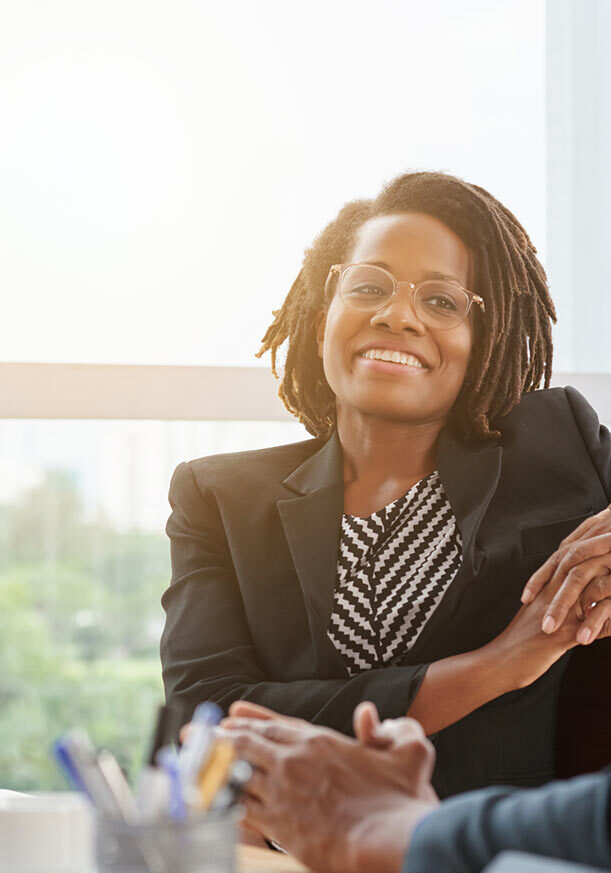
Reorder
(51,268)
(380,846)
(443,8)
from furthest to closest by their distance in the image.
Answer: (443,8), (51,268), (380,846)

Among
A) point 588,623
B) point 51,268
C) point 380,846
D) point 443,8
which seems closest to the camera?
point 380,846

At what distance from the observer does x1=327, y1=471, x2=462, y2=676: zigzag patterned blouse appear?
5.22ft

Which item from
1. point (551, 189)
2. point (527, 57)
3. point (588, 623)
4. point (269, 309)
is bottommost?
point (588, 623)

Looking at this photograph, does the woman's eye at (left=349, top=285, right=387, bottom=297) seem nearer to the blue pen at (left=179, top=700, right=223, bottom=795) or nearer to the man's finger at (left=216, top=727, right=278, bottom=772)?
the man's finger at (left=216, top=727, right=278, bottom=772)

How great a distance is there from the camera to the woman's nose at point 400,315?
1622 mm

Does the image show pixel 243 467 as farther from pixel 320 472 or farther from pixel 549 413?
pixel 549 413

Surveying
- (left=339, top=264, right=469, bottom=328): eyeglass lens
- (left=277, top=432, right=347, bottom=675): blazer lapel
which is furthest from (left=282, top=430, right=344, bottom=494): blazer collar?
(left=339, top=264, right=469, bottom=328): eyeglass lens

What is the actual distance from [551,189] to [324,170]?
20.2 inches

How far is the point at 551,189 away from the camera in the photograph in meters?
2.42

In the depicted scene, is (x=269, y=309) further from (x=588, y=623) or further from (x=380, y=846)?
(x=380, y=846)

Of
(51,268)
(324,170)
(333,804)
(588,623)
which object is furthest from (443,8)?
(333,804)

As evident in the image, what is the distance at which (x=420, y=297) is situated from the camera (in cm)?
165

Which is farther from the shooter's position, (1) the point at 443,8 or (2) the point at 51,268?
(1) the point at 443,8

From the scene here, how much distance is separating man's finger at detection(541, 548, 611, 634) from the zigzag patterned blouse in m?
0.19
